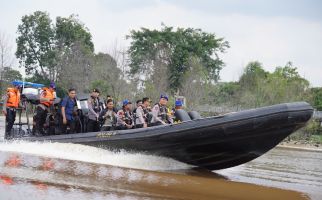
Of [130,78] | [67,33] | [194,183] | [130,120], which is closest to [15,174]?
[194,183]

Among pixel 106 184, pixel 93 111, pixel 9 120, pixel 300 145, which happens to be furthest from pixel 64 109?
pixel 300 145

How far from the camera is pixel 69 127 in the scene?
14852 millimetres

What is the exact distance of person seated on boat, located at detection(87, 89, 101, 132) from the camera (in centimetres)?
1443

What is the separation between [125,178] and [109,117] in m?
4.23

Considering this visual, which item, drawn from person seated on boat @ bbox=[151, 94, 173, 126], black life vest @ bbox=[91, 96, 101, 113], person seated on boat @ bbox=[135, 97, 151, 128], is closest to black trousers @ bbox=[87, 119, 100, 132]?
black life vest @ bbox=[91, 96, 101, 113]

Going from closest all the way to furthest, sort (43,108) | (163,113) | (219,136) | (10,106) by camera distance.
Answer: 1. (219,136)
2. (163,113)
3. (43,108)
4. (10,106)

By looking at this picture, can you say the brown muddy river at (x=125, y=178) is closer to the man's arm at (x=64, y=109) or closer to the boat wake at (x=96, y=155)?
the boat wake at (x=96, y=155)

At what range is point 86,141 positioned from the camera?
13578mm

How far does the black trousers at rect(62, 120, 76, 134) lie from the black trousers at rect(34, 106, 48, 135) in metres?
0.74

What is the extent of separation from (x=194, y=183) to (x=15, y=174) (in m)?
3.00

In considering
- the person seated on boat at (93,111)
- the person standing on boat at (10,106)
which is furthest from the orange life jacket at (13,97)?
the person seated on boat at (93,111)

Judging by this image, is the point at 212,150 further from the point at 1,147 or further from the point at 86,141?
the point at 1,147

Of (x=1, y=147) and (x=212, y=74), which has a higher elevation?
(x=212, y=74)

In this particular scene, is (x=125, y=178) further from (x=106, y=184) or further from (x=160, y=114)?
(x=160, y=114)
